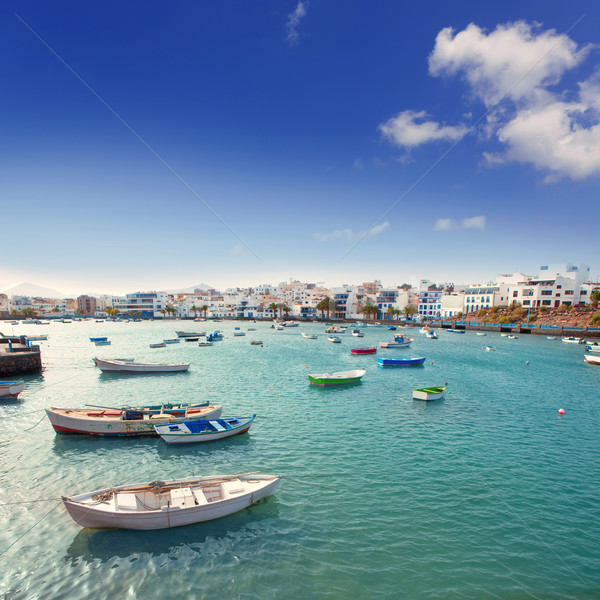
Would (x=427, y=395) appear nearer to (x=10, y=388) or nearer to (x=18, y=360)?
(x=10, y=388)

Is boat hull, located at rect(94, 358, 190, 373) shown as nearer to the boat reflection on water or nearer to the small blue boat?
the small blue boat

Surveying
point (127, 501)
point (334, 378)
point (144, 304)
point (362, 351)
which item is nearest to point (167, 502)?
point (127, 501)

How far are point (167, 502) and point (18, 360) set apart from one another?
32059 millimetres

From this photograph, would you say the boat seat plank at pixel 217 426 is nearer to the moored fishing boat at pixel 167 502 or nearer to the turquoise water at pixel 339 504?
the turquoise water at pixel 339 504

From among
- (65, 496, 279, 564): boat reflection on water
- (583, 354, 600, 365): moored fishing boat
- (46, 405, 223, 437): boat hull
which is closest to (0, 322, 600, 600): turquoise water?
(65, 496, 279, 564): boat reflection on water

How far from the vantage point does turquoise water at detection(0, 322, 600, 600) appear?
29.8 ft

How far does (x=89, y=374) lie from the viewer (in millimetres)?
36688

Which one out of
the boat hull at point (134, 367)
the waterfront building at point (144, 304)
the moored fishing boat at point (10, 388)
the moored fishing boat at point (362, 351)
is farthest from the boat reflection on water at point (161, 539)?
the waterfront building at point (144, 304)

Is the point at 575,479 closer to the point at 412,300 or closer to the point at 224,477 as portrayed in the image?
the point at 224,477

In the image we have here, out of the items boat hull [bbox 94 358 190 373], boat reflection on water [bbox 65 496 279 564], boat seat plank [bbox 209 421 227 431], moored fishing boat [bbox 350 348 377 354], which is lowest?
boat hull [bbox 94 358 190 373]

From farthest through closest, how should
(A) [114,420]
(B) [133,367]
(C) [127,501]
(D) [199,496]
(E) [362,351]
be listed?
1. (E) [362,351]
2. (B) [133,367]
3. (A) [114,420]
4. (D) [199,496]
5. (C) [127,501]

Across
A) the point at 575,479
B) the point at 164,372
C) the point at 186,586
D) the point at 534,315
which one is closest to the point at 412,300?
the point at 534,315

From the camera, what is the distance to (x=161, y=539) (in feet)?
33.9

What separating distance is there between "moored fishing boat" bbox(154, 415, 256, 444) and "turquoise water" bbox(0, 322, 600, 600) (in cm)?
58
